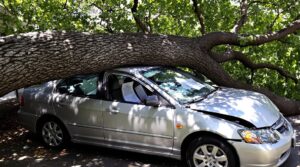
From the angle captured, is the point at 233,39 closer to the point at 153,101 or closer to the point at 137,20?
the point at 137,20

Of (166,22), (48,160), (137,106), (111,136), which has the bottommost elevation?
(48,160)

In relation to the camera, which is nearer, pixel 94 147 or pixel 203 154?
pixel 203 154

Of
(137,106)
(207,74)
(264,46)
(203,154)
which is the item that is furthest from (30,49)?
(264,46)

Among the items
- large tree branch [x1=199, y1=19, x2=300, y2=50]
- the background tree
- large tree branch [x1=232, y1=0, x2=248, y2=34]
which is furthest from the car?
large tree branch [x1=232, y1=0, x2=248, y2=34]

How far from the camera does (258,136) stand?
494 centimetres

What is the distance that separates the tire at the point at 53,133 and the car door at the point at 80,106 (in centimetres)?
22

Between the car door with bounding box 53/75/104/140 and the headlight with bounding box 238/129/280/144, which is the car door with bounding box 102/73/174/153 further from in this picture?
the headlight with bounding box 238/129/280/144

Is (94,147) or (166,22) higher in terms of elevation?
(166,22)

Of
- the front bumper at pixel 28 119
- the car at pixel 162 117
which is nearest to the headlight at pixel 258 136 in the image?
the car at pixel 162 117

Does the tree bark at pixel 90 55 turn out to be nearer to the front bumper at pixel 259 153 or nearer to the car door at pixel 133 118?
the car door at pixel 133 118

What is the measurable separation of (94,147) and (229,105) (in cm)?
285

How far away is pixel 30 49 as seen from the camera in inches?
221

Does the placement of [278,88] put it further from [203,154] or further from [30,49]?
[30,49]

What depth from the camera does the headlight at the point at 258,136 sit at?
4.92 metres
